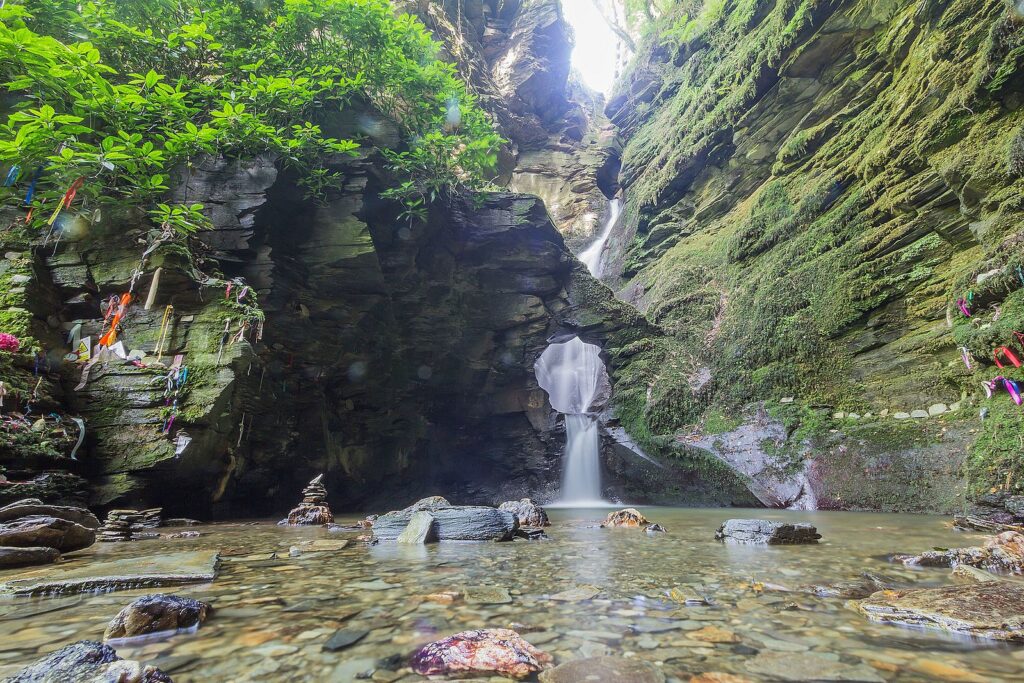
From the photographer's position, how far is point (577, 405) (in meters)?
18.5

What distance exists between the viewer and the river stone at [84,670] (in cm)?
124

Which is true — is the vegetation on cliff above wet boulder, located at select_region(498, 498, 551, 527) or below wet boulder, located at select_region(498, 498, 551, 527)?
above

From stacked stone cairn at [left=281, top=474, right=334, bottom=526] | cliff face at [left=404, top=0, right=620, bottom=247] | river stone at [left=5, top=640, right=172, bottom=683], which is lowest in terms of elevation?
stacked stone cairn at [left=281, top=474, right=334, bottom=526]

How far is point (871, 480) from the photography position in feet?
28.2

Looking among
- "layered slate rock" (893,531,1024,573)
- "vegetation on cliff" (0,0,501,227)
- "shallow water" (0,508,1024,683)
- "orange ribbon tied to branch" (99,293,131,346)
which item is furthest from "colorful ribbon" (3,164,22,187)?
"layered slate rock" (893,531,1024,573)

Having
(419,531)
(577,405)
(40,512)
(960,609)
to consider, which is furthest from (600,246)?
(960,609)

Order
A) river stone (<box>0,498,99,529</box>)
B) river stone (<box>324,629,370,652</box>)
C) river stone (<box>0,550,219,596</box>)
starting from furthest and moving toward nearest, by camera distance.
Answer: river stone (<box>0,498,99,529</box>) < river stone (<box>0,550,219,596</box>) < river stone (<box>324,629,370,652</box>)

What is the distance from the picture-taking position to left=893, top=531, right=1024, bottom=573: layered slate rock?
3182 mm

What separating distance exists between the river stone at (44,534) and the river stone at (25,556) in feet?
0.55

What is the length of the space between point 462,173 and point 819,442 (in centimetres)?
1130

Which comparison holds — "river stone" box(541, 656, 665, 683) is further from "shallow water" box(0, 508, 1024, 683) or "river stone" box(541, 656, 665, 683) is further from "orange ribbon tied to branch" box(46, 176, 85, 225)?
"orange ribbon tied to branch" box(46, 176, 85, 225)

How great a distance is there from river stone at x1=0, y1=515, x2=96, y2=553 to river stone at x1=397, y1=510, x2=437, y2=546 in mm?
2746

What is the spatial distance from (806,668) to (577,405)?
670 inches

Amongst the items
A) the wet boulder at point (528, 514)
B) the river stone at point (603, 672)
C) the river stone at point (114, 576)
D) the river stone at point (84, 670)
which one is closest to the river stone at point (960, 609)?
the river stone at point (603, 672)
